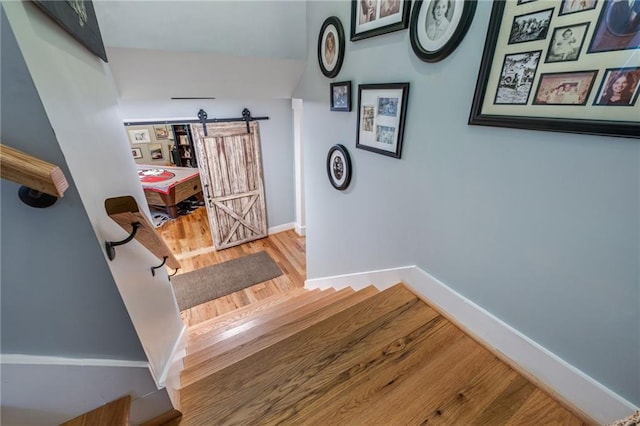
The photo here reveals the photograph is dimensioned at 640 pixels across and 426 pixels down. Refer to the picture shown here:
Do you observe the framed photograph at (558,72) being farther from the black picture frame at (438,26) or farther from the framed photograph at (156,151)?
the framed photograph at (156,151)

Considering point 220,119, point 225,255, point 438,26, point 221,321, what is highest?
point 438,26

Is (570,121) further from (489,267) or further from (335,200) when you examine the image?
(335,200)

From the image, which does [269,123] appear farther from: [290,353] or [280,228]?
[290,353]

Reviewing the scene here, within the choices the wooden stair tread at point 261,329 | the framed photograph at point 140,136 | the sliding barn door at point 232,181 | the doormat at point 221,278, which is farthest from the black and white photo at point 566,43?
the framed photograph at point 140,136

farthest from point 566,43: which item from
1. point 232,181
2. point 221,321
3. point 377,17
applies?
point 232,181

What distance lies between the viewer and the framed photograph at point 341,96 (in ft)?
5.40

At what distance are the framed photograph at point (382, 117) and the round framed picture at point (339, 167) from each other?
0.19m

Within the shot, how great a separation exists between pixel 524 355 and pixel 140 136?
863cm

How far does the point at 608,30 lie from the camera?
660mm

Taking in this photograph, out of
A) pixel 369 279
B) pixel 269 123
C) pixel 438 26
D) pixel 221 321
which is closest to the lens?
pixel 438 26

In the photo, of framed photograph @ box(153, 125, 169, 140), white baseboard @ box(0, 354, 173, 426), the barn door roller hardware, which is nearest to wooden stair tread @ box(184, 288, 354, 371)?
white baseboard @ box(0, 354, 173, 426)

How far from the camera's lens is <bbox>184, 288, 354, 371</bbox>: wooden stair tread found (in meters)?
1.40

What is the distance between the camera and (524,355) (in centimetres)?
98

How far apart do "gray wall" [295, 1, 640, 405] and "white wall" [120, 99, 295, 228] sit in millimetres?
2328
